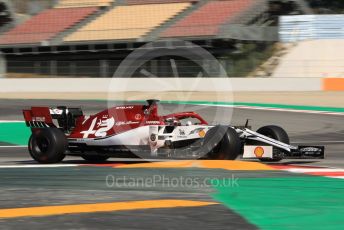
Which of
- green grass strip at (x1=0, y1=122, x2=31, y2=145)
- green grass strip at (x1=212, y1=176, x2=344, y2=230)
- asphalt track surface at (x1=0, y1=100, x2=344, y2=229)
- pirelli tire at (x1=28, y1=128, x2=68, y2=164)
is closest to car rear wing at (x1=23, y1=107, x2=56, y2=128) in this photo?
pirelli tire at (x1=28, y1=128, x2=68, y2=164)

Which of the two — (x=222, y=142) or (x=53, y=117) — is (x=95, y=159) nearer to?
(x=53, y=117)

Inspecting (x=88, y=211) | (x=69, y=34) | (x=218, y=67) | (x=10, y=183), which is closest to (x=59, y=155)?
(x=10, y=183)

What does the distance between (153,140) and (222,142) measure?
118 cm

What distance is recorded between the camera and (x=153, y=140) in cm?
1134

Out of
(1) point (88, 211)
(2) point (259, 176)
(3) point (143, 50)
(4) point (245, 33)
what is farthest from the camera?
(3) point (143, 50)

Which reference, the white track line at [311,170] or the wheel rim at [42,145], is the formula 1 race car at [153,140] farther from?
the white track line at [311,170]

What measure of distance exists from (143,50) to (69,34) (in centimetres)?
537

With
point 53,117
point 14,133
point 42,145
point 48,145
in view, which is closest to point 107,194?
point 48,145

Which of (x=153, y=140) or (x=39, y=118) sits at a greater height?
(x=39, y=118)

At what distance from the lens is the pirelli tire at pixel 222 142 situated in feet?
35.7

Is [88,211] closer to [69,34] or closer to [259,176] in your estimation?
[259,176]

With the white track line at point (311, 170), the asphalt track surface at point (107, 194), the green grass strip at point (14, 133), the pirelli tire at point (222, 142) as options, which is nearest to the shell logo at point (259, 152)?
the pirelli tire at point (222, 142)

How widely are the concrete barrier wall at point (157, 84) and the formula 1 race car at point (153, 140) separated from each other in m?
18.7

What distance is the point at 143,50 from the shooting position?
1574 inches
